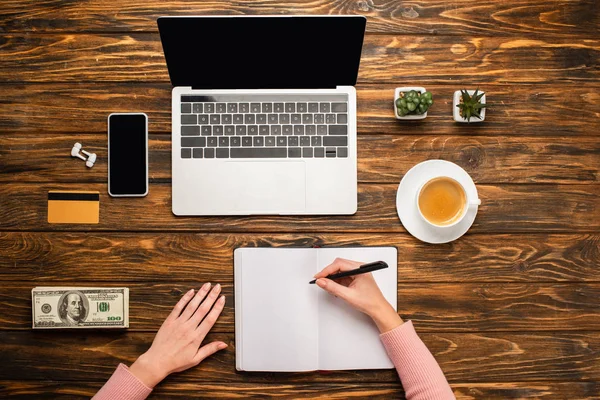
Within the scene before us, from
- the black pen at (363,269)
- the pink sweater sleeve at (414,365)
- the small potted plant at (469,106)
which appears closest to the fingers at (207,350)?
the black pen at (363,269)

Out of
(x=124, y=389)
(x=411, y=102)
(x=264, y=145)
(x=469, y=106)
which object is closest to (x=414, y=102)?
(x=411, y=102)

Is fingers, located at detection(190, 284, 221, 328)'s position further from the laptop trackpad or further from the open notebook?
the laptop trackpad

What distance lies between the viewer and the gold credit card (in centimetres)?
110

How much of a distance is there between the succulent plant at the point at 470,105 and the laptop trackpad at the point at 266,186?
0.38 meters

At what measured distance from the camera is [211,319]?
Result: 1.08 m

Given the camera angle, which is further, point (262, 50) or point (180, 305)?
point (180, 305)

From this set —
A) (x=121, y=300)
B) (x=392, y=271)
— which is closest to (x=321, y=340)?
(x=392, y=271)

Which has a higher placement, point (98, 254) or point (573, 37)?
point (573, 37)

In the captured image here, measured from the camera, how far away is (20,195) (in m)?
1.10

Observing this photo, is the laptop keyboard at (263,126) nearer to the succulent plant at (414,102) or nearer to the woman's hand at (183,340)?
the succulent plant at (414,102)

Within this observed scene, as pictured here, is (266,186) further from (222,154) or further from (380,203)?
(380,203)

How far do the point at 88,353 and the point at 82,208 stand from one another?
33 cm

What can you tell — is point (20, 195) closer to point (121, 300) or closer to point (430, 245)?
point (121, 300)

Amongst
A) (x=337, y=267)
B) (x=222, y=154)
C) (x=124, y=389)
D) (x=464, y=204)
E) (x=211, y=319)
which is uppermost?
(x=222, y=154)
